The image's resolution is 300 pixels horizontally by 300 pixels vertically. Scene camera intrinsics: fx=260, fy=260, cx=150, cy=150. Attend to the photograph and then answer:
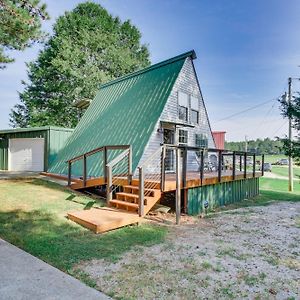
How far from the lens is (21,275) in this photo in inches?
145

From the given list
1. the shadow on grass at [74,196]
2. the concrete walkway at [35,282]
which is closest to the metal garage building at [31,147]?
the shadow on grass at [74,196]

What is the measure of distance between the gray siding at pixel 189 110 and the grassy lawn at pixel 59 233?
341 centimetres

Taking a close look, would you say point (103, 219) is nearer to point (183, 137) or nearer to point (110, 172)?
point (110, 172)

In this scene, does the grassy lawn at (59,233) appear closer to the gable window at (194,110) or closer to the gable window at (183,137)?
the gable window at (183,137)

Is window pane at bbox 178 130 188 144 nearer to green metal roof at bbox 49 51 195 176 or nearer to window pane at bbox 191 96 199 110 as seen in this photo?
window pane at bbox 191 96 199 110

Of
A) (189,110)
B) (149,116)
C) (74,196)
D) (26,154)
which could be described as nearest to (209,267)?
(74,196)

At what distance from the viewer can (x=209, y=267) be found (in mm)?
4301


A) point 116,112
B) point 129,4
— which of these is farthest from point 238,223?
point 129,4

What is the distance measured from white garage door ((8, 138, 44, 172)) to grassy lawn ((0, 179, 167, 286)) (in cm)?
891

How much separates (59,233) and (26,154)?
14.0 meters

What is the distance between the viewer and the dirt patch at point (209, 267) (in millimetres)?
3496

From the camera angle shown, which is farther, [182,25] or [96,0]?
[96,0]

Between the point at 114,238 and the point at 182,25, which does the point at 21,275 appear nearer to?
the point at 114,238

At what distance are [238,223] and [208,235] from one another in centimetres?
175
